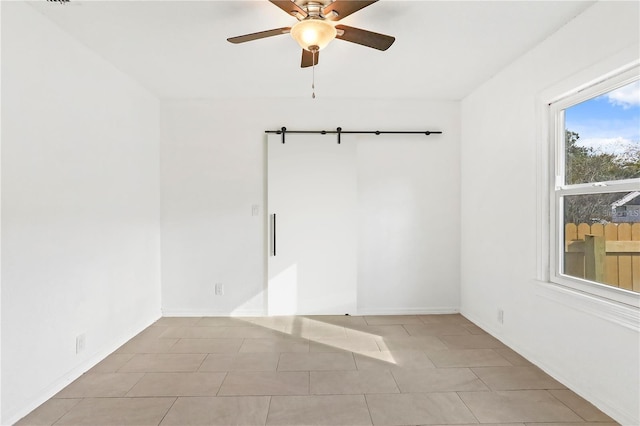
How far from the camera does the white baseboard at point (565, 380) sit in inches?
77.4

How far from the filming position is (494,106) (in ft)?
11.0

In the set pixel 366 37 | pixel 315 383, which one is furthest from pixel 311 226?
pixel 366 37

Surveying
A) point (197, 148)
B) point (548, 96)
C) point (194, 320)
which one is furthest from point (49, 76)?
point (548, 96)

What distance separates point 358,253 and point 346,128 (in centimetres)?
146

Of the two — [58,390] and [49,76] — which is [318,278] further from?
[49,76]

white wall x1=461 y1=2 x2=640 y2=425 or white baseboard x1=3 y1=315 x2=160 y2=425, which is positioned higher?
white wall x1=461 y1=2 x2=640 y2=425

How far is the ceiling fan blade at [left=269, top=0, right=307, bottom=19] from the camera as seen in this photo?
186cm

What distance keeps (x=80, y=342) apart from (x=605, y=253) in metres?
3.68

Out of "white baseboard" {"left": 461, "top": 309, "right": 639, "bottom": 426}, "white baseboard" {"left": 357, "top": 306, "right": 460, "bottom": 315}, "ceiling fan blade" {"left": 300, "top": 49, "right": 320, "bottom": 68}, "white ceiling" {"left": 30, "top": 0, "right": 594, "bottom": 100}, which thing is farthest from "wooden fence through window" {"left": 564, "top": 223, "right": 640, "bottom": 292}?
"ceiling fan blade" {"left": 300, "top": 49, "right": 320, "bottom": 68}

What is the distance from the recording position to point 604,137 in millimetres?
2264

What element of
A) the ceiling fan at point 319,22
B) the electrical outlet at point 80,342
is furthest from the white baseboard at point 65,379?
the ceiling fan at point 319,22

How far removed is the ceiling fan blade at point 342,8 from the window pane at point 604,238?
1.89 metres

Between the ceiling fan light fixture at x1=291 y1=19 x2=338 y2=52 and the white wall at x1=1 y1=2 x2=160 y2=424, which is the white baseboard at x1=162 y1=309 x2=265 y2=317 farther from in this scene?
the ceiling fan light fixture at x1=291 y1=19 x2=338 y2=52

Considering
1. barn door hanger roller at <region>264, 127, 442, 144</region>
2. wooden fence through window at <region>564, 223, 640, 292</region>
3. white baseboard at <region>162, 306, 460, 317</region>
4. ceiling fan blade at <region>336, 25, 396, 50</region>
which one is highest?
ceiling fan blade at <region>336, 25, 396, 50</region>
